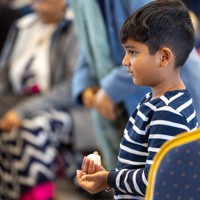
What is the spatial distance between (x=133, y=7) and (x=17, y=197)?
1287mm

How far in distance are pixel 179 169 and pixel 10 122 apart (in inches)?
62.5

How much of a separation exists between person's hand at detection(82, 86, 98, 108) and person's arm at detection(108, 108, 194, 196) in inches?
32.2

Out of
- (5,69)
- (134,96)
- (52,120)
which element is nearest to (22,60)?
(5,69)

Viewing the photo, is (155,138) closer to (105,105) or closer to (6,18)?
(105,105)

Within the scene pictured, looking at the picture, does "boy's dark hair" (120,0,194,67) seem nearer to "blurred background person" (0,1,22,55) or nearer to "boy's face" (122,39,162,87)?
"boy's face" (122,39,162,87)

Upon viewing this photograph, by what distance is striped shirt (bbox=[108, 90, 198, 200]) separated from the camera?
0.89m

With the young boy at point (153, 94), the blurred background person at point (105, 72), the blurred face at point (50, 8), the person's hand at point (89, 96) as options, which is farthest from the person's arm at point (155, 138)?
the blurred face at point (50, 8)

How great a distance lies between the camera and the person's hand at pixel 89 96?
173cm

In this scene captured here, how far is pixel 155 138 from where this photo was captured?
886mm

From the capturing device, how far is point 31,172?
234 cm

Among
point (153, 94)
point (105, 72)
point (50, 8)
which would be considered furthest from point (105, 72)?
point (50, 8)

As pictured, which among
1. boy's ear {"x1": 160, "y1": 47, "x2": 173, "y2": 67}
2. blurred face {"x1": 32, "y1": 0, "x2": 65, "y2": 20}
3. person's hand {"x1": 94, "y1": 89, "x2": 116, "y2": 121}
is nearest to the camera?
boy's ear {"x1": 160, "y1": 47, "x2": 173, "y2": 67}

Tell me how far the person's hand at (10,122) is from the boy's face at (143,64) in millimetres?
1437

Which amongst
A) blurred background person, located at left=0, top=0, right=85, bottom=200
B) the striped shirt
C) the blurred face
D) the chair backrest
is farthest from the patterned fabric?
the chair backrest
